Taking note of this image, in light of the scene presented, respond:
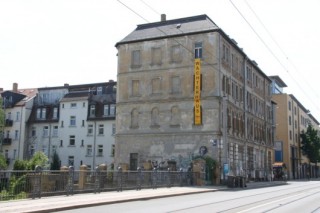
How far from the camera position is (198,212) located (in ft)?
48.0

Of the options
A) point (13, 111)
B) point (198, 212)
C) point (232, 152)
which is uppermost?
point (13, 111)

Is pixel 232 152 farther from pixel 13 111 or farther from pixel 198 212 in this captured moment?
pixel 13 111

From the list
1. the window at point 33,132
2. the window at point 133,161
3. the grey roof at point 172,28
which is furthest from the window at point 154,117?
the window at point 33,132

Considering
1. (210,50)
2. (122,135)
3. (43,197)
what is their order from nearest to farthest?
1. (43,197)
2. (210,50)
3. (122,135)

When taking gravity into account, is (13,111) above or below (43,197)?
above

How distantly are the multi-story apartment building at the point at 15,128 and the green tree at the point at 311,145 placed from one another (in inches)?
2269

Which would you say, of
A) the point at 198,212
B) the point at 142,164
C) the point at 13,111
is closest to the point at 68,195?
the point at 198,212

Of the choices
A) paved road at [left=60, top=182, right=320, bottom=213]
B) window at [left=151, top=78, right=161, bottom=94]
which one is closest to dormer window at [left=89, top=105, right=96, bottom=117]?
window at [left=151, top=78, right=161, bottom=94]

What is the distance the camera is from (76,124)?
65.9 metres

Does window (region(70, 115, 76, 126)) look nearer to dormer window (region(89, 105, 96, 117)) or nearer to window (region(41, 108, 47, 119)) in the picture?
dormer window (region(89, 105, 96, 117))

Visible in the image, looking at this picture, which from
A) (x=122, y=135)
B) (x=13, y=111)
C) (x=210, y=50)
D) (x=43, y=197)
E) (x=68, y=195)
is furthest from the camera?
(x=13, y=111)

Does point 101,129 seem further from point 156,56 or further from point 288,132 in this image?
point 288,132

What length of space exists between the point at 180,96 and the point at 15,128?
3530 centimetres

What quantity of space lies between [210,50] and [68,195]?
2753 centimetres
